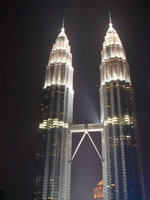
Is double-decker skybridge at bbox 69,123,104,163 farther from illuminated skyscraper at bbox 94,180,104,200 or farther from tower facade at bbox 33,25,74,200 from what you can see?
illuminated skyscraper at bbox 94,180,104,200

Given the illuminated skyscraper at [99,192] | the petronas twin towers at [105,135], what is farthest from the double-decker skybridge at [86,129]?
the illuminated skyscraper at [99,192]

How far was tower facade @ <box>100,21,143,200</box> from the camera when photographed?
140625 millimetres

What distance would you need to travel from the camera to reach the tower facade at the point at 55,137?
490 feet

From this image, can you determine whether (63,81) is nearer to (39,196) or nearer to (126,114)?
(126,114)

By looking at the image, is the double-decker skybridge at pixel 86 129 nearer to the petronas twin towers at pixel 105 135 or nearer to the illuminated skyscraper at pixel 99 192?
the petronas twin towers at pixel 105 135

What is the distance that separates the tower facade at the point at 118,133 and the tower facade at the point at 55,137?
2348 centimetres

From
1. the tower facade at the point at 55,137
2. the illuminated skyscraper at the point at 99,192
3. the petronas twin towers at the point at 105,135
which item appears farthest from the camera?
the illuminated skyscraper at the point at 99,192

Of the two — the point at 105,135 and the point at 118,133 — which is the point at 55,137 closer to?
the point at 105,135

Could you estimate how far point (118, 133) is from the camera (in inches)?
6107

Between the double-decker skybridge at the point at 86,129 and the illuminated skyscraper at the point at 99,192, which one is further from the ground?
the double-decker skybridge at the point at 86,129

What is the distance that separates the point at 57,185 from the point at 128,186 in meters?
40.2

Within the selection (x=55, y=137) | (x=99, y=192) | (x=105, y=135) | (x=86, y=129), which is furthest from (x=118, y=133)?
(x=99, y=192)

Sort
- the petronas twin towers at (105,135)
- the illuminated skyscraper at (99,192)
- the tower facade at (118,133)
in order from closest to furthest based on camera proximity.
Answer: the tower facade at (118,133) < the petronas twin towers at (105,135) < the illuminated skyscraper at (99,192)

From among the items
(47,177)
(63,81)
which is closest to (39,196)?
(47,177)
